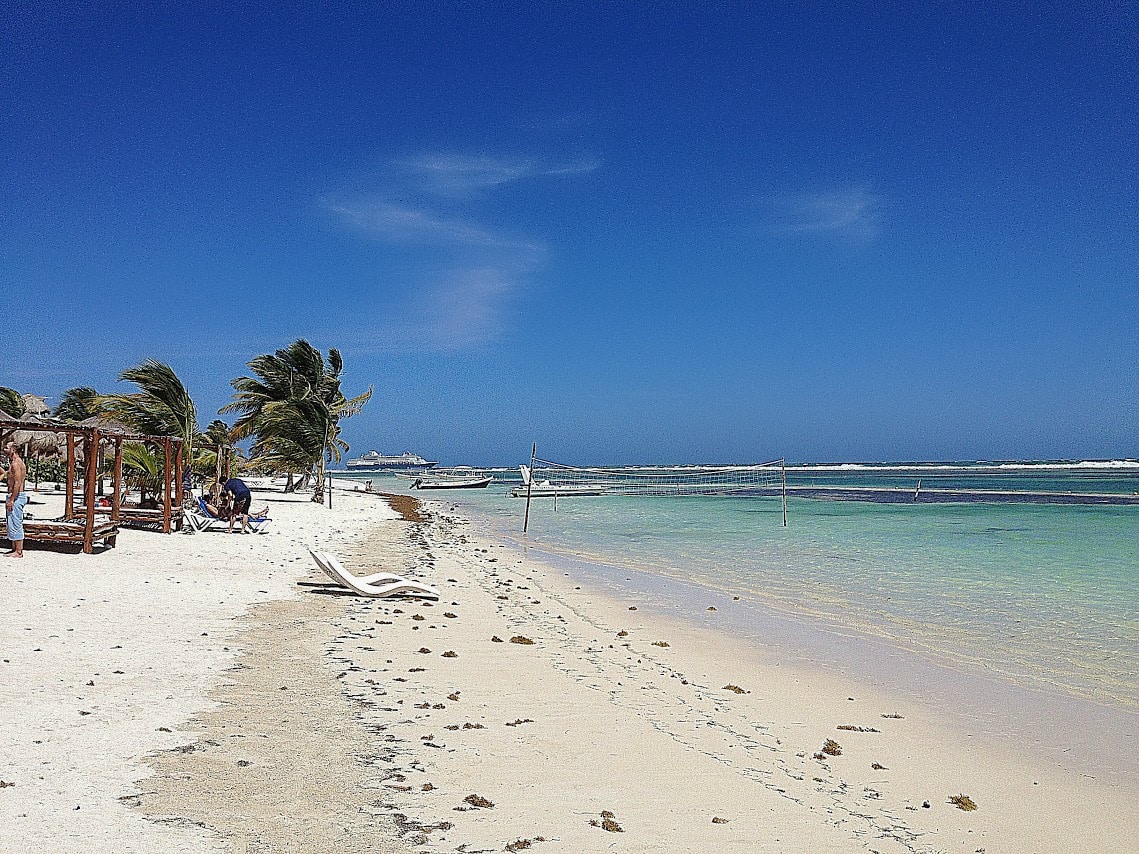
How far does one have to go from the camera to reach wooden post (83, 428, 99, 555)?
12.4 metres

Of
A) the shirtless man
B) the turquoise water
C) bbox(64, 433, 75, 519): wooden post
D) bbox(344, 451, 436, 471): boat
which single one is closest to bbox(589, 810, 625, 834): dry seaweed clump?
the turquoise water

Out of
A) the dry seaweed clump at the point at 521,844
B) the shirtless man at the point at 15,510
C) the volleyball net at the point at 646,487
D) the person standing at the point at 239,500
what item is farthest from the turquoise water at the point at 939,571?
the shirtless man at the point at 15,510

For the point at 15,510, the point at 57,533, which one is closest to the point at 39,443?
the point at 57,533

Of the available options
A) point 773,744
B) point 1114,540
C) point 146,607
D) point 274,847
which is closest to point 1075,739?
point 773,744

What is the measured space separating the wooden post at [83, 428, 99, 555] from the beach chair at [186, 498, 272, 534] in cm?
379

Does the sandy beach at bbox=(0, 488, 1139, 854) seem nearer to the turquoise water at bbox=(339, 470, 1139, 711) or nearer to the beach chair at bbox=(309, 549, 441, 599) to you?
the beach chair at bbox=(309, 549, 441, 599)

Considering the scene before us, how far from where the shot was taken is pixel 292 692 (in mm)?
6016

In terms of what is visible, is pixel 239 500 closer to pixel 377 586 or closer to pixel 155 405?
pixel 155 405

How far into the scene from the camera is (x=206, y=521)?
1739cm

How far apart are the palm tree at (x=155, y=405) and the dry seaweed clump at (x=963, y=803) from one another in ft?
56.3

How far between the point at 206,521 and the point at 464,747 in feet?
46.1

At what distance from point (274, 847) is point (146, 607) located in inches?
240

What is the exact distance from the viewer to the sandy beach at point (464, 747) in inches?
153

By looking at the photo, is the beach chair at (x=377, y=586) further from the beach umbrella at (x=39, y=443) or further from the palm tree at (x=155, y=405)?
the beach umbrella at (x=39, y=443)
